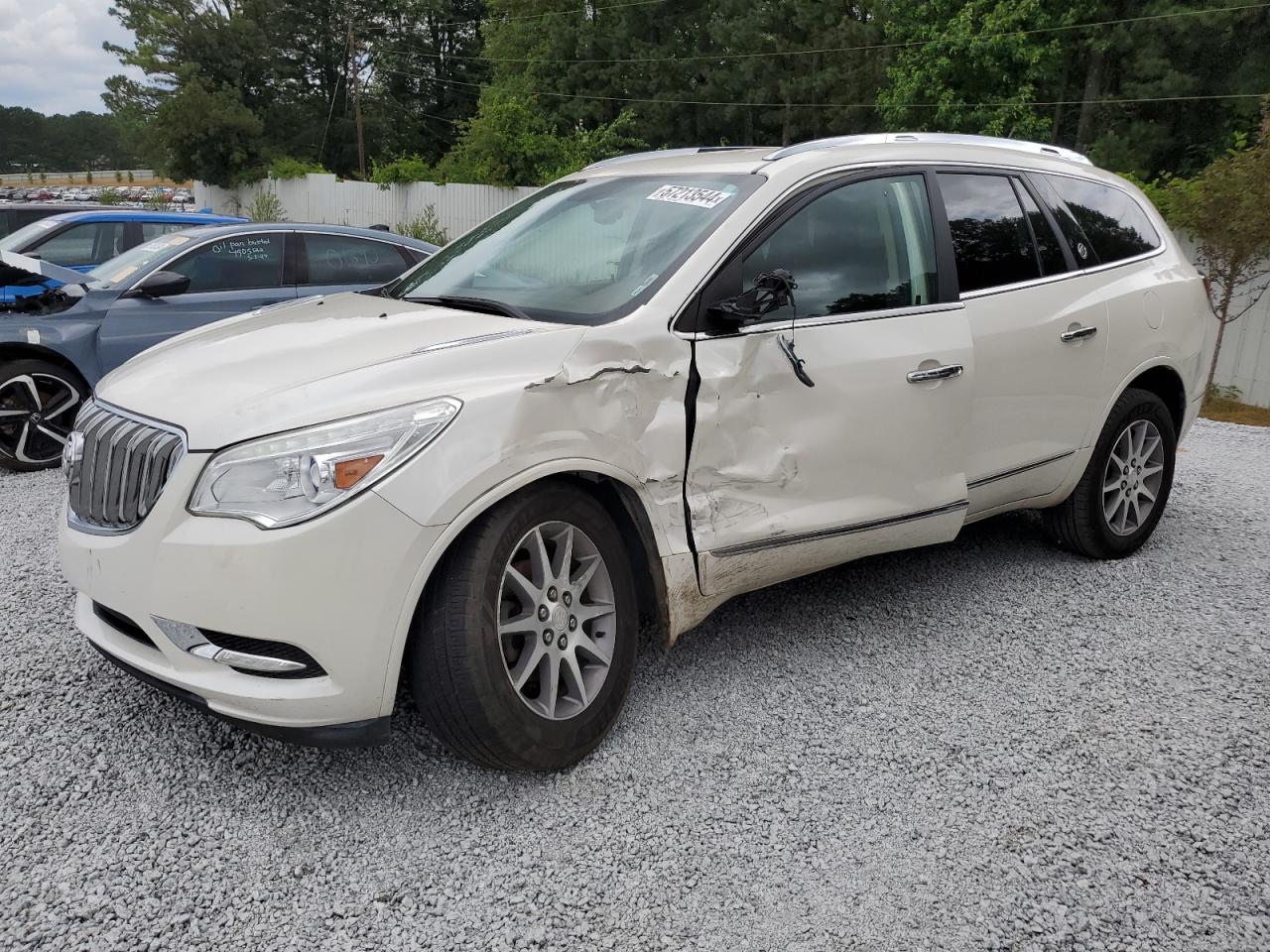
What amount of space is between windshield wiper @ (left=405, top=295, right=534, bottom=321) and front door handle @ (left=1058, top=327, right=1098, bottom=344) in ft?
7.86

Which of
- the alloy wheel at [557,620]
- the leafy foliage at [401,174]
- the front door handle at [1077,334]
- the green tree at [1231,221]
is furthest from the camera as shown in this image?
the leafy foliage at [401,174]

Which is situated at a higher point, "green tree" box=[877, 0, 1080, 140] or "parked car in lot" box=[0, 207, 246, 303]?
"green tree" box=[877, 0, 1080, 140]

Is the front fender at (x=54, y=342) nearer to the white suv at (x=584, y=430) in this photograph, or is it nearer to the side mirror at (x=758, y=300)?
the white suv at (x=584, y=430)

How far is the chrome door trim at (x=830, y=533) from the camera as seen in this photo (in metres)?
3.41

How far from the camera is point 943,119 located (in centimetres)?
2820

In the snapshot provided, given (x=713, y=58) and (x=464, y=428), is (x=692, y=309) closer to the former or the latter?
(x=464, y=428)

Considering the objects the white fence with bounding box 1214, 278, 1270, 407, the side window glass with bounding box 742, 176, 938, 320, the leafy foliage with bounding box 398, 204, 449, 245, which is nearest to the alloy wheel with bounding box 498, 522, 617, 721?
the side window glass with bounding box 742, 176, 938, 320

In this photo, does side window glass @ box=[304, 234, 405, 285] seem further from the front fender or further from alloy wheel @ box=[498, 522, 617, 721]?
alloy wheel @ box=[498, 522, 617, 721]

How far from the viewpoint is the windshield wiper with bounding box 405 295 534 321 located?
11.0 ft

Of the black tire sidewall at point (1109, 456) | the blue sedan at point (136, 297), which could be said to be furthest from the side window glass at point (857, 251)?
the blue sedan at point (136, 297)

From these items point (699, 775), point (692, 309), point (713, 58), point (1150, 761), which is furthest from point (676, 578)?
point (713, 58)

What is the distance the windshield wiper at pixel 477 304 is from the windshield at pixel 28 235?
6.98 meters

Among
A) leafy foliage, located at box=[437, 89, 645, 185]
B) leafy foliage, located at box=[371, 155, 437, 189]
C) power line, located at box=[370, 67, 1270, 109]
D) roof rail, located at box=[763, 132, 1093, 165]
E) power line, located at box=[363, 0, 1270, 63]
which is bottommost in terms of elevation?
roof rail, located at box=[763, 132, 1093, 165]

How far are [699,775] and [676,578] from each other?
23.7 inches
